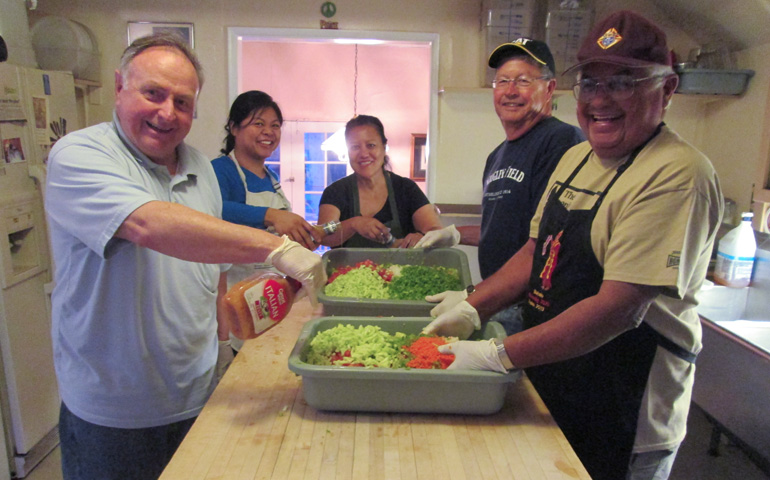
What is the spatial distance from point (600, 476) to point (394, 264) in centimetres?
123

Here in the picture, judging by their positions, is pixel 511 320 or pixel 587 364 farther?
pixel 511 320

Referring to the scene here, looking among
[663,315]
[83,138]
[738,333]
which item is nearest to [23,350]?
[83,138]

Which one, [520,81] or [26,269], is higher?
[520,81]

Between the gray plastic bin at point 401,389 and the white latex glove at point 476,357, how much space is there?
1.2 inches

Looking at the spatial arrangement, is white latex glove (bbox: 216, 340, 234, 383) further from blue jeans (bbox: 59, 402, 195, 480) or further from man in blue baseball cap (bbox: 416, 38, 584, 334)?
man in blue baseball cap (bbox: 416, 38, 584, 334)

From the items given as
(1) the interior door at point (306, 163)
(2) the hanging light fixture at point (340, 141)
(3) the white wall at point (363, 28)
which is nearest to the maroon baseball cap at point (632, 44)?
(3) the white wall at point (363, 28)

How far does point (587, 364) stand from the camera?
1.36 metres

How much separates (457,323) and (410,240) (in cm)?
113

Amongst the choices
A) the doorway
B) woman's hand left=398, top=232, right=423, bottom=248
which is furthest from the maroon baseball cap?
the doorway

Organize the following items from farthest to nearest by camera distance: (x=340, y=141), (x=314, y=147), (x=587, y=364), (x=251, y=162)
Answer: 1. (x=314, y=147)
2. (x=340, y=141)
3. (x=251, y=162)
4. (x=587, y=364)

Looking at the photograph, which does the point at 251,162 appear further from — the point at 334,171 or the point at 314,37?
the point at 334,171

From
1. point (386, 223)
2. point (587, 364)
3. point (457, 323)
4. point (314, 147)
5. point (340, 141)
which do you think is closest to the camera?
point (587, 364)

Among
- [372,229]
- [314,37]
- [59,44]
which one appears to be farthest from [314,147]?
[372,229]

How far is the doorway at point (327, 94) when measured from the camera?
6.05 m
